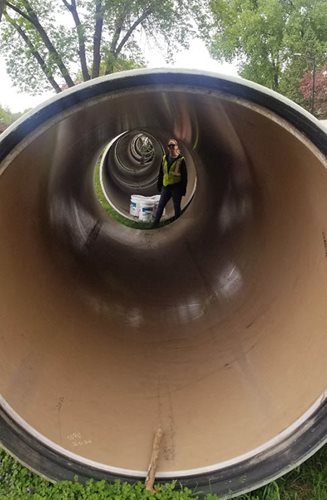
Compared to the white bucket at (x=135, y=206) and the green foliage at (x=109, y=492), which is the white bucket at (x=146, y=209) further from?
the green foliage at (x=109, y=492)

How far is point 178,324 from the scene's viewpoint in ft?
12.4

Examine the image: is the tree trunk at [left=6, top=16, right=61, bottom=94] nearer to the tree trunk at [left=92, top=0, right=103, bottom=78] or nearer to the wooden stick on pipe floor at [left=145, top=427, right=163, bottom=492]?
the tree trunk at [left=92, top=0, right=103, bottom=78]

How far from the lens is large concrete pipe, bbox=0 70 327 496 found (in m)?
2.49

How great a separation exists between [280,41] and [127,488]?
3402 centimetres

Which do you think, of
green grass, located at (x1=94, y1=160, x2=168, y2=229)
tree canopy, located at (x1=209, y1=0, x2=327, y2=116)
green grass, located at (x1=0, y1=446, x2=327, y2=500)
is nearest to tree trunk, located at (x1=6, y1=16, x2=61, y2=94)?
green grass, located at (x1=94, y1=160, x2=168, y2=229)

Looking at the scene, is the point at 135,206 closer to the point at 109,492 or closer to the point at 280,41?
the point at 109,492

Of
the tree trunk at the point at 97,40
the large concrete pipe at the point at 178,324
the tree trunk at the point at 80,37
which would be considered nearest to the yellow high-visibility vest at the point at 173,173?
the large concrete pipe at the point at 178,324

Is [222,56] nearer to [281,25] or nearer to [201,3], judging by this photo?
[281,25]

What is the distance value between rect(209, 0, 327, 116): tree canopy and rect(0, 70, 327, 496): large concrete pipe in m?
28.8

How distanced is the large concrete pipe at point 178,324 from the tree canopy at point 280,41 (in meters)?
28.8

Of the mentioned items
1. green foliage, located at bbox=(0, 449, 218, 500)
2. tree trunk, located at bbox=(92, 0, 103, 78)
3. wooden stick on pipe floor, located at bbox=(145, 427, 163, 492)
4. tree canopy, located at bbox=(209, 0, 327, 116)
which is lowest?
green foliage, located at bbox=(0, 449, 218, 500)

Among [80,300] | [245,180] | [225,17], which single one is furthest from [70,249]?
[225,17]

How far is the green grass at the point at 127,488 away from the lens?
262cm

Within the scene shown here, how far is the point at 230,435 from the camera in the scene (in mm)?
2697
